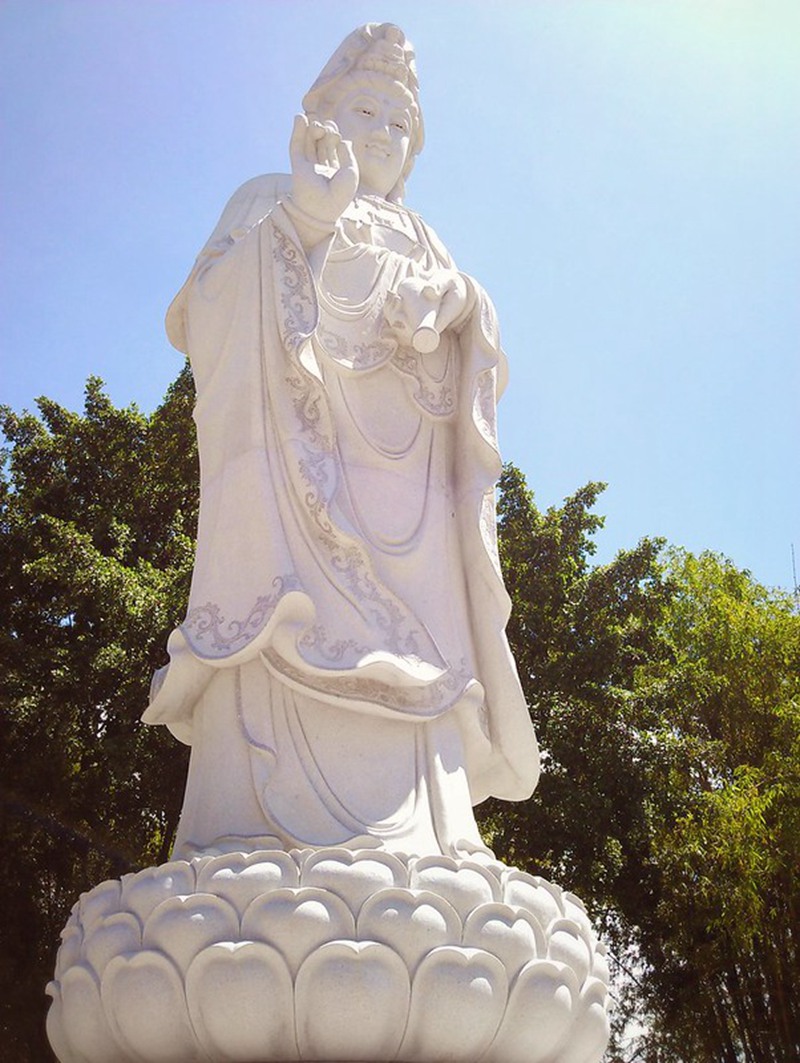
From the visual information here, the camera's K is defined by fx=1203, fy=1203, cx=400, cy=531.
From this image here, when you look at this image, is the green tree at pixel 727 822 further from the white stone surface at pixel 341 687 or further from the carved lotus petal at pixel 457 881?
the carved lotus petal at pixel 457 881

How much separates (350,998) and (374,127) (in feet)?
11.6

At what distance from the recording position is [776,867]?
9.34 meters

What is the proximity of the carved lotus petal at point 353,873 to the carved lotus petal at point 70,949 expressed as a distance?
27.1 inches

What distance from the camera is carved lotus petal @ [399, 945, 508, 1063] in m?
2.95

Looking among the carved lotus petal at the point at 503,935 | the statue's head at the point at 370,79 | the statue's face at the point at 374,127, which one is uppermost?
the statue's head at the point at 370,79

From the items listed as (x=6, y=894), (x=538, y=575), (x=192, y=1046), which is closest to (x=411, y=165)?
(x=192, y=1046)

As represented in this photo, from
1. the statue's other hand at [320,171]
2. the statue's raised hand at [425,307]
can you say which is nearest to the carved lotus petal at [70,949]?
the statue's raised hand at [425,307]

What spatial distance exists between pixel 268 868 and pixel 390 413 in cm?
189

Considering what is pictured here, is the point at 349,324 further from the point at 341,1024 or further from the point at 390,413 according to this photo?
the point at 341,1024

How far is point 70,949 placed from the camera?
3.24m

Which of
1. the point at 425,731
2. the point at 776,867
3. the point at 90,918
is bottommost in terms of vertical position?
the point at 90,918

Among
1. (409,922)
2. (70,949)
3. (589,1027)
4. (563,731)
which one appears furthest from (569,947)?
(563,731)

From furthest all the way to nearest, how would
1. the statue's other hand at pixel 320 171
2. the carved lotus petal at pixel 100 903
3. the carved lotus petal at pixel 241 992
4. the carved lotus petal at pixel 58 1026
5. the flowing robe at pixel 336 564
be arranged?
1. the statue's other hand at pixel 320 171
2. the flowing robe at pixel 336 564
3. the carved lotus petal at pixel 58 1026
4. the carved lotus petal at pixel 100 903
5. the carved lotus petal at pixel 241 992

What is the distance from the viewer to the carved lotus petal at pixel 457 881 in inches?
121
